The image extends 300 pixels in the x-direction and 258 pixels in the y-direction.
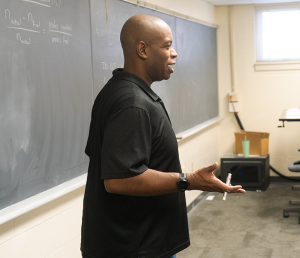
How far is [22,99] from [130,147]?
983mm

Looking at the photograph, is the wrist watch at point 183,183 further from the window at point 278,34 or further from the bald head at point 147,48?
the window at point 278,34

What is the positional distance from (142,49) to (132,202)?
0.46 metres

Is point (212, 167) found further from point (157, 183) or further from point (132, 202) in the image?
point (132, 202)

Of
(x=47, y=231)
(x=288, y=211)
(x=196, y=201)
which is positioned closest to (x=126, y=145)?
(x=47, y=231)

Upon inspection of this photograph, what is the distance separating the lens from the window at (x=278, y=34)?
5.18m

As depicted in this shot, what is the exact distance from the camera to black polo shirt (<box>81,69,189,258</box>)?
115 centimetres

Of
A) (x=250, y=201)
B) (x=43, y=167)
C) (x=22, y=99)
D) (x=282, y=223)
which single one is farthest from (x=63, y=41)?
(x=250, y=201)

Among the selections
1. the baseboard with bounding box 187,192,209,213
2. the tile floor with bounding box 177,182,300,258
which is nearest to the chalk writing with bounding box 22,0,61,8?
the tile floor with bounding box 177,182,300,258

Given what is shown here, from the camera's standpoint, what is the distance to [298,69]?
16.9ft

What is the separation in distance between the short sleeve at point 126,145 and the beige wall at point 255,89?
4476mm

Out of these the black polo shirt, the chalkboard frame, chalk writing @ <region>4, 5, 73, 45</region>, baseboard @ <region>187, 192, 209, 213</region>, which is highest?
chalk writing @ <region>4, 5, 73, 45</region>

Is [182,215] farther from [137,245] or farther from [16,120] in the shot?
[16,120]

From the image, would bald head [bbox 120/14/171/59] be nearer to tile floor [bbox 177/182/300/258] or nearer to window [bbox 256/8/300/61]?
tile floor [bbox 177/182/300/258]

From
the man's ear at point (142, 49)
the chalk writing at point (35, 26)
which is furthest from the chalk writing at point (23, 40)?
the man's ear at point (142, 49)
